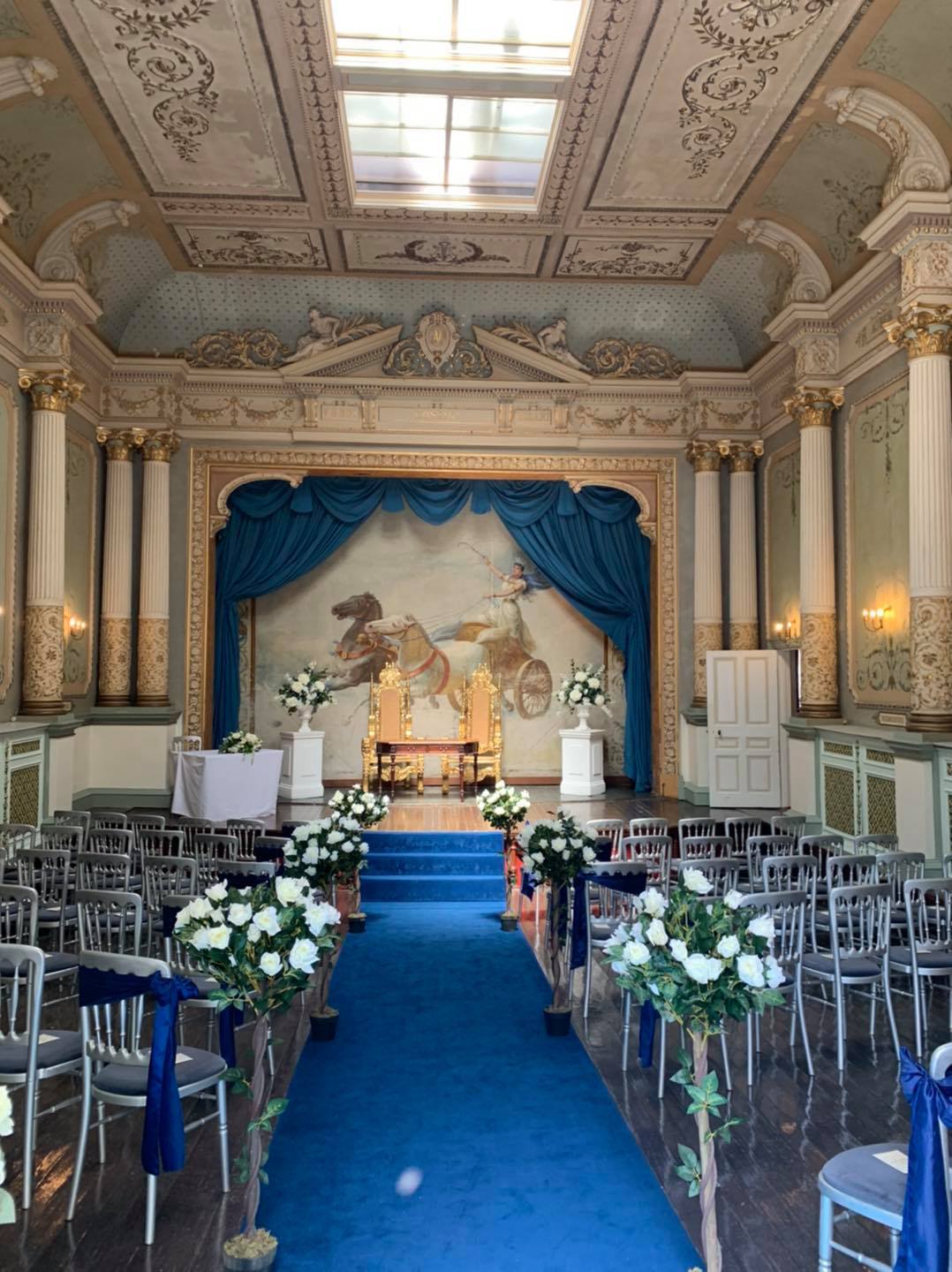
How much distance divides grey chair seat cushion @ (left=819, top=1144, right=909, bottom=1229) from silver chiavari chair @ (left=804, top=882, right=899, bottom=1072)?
197 cm

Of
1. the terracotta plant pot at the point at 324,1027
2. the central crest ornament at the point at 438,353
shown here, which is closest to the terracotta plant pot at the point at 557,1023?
the terracotta plant pot at the point at 324,1027

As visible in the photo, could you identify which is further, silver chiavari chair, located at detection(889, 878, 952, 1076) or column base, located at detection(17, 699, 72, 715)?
column base, located at detection(17, 699, 72, 715)

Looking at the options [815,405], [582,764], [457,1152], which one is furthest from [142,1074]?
[582,764]

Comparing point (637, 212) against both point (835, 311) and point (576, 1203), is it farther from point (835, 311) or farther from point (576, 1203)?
point (576, 1203)

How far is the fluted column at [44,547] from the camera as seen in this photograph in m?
10.4

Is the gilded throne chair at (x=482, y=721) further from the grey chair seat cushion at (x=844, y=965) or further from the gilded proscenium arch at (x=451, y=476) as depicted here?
the grey chair seat cushion at (x=844, y=965)

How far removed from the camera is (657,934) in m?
3.31

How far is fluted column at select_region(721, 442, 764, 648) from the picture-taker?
13.1 meters

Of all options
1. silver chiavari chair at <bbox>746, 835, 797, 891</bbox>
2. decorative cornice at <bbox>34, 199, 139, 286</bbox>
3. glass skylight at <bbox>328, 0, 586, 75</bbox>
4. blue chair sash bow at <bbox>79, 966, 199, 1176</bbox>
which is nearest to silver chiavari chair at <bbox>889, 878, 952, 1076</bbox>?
silver chiavari chair at <bbox>746, 835, 797, 891</bbox>

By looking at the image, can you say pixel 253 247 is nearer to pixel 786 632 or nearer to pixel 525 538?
pixel 525 538

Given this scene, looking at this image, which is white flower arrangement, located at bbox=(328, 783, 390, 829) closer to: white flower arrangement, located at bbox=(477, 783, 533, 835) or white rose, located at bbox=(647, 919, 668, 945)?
white flower arrangement, located at bbox=(477, 783, 533, 835)

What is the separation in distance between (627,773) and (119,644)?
7.08 m

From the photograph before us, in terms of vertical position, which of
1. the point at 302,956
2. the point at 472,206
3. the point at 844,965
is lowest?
the point at 844,965

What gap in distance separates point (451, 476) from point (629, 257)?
3.55 metres
